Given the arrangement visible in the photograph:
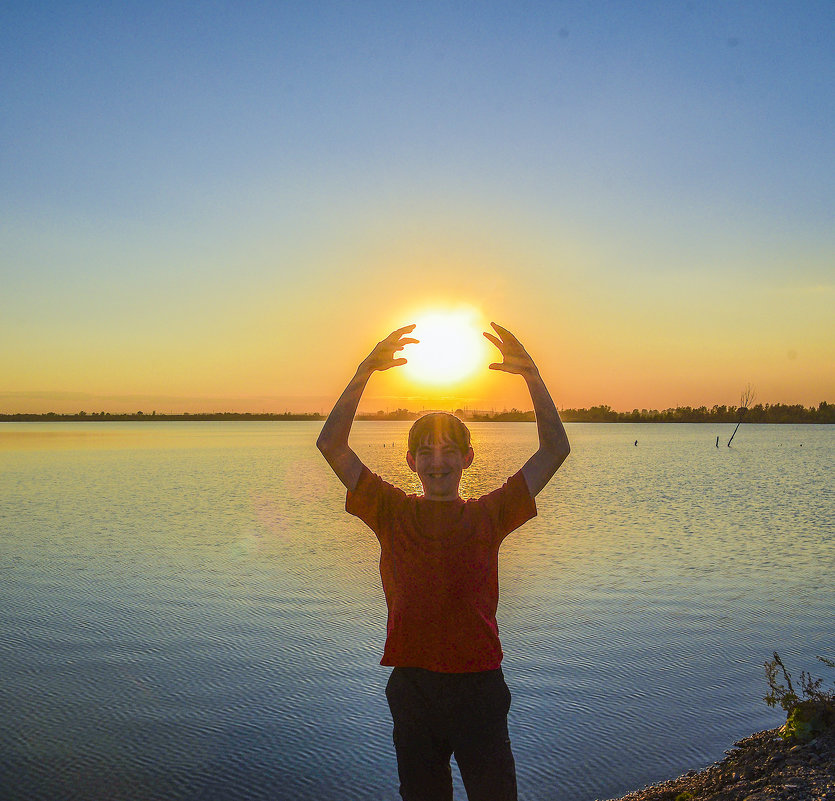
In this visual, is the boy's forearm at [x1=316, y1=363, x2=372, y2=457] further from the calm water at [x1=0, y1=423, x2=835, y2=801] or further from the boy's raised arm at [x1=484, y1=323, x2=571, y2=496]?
the calm water at [x1=0, y1=423, x2=835, y2=801]

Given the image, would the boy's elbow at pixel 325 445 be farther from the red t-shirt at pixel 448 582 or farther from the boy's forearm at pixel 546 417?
the boy's forearm at pixel 546 417

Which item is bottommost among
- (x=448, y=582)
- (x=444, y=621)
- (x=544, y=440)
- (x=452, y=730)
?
(x=452, y=730)

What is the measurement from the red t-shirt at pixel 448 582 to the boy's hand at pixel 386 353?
762 mm

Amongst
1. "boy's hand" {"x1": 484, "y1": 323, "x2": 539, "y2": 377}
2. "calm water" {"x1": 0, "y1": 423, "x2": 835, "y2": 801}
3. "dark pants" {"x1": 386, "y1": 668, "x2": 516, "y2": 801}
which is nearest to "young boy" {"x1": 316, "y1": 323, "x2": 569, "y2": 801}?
"dark pants" {"x1": 386, "y1": 668, "x2": 516, "y2": 801}

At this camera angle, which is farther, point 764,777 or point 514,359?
point 764,777

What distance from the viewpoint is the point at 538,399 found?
374 centimetres

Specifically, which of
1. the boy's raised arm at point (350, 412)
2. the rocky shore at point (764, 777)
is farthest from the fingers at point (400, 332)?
the rocky shore at point (764, 777)

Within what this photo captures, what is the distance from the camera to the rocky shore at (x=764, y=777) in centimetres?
500

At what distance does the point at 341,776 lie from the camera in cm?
651

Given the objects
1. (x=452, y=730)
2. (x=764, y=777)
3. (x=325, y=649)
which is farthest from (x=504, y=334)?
(x=325, y=649)

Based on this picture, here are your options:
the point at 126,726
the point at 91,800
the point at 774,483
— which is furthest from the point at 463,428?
the point at 774,483

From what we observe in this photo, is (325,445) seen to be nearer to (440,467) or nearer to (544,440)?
(440,467)

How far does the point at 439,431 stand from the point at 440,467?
0.61 feet

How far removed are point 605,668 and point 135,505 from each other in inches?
885
